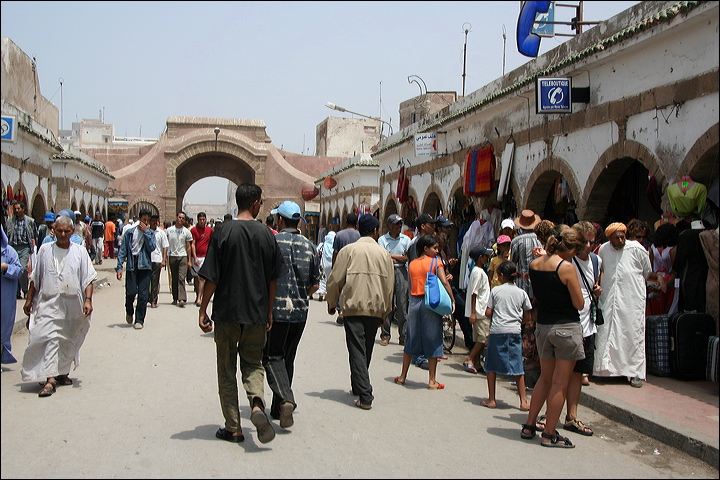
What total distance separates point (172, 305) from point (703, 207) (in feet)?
31.1

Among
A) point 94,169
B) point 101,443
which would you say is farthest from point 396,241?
point 94,169

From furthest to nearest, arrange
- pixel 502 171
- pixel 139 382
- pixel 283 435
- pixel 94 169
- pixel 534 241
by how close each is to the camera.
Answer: pixel 94 169 → pixel 502 171 → pixel 534 241 → pixel 139 382 → pixel 283 435

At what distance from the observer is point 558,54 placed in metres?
10.9

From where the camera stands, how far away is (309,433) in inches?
201

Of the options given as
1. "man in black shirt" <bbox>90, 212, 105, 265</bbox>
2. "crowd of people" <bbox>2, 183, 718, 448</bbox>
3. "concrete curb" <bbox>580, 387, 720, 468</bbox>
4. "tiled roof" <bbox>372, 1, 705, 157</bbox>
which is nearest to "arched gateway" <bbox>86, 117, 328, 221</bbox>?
"man in black shirt" <bbox>90, 212, 105, 265</bbox>

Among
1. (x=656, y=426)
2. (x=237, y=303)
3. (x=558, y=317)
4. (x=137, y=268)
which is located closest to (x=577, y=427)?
(x=656, y=426)

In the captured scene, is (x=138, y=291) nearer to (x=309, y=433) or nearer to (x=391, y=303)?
(x=391, y=303)

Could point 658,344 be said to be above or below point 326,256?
below

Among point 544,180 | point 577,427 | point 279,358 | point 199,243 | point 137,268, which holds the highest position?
point 544,180

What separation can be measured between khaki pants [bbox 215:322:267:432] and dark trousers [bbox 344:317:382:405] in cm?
122

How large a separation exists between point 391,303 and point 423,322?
0.62 m

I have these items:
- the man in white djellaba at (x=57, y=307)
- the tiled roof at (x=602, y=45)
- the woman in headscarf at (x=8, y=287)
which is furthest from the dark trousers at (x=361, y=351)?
the tiled roof at (x=602, y=45)

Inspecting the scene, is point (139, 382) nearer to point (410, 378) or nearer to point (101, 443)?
point (101, 443)

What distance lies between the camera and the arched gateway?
1505 inches
